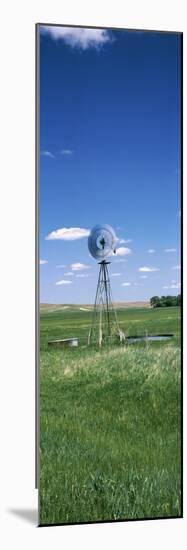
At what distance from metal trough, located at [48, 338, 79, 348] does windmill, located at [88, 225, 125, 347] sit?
0.30 feet

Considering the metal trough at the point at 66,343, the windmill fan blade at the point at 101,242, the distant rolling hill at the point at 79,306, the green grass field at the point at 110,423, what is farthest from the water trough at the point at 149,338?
the windmill fan blade at the point at 101,242

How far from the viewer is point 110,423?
544 cm

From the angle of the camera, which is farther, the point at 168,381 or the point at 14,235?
the point at 168,381

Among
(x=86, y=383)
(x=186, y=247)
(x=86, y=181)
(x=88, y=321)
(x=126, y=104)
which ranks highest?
(x=126, y=104)

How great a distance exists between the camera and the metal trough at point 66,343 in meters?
5.38

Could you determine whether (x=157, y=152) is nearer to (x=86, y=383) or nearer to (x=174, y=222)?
(x=174, y=222)

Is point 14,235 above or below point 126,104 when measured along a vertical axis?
below

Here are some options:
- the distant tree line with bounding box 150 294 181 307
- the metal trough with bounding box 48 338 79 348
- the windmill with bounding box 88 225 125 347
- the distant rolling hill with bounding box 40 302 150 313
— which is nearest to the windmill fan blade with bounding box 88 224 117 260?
the windmill with bounding box 88 225 125 347

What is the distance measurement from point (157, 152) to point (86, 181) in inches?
20.3

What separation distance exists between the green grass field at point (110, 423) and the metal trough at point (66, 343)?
33 millimetres

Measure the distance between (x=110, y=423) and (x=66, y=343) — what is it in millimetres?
582

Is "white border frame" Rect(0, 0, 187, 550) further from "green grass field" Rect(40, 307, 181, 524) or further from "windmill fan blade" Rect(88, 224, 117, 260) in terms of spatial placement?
"windmill fan blade" Rect(88, 224, 117, 260)

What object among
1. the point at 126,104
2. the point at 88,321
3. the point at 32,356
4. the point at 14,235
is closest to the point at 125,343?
the point at 88,321

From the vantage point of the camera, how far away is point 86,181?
5.45 metres
